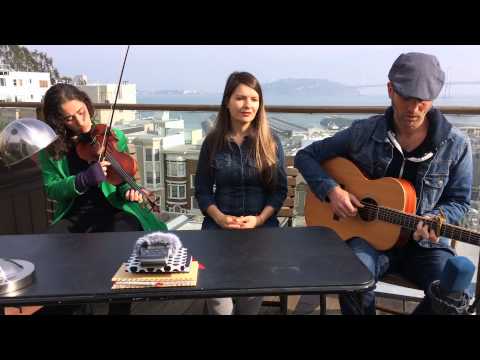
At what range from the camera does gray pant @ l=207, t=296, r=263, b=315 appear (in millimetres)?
1678

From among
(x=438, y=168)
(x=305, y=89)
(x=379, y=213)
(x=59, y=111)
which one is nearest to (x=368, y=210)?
(x=379, y=213)

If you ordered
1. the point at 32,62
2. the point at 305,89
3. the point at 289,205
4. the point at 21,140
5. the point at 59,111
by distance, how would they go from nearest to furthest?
the point at 21,140, the point at 59,111, the point at 32,62, the point at 289,205, the point at 305,89

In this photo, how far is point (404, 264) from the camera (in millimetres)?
1817

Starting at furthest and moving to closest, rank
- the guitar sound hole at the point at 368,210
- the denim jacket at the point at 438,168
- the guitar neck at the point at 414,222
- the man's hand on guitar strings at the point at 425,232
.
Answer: the guitar sound hole at the point at 368,210
the denim jacket at the point at 438,168
the man's hand on guitar strings at the point at 425,232
the guitar neck at the point at 414,222

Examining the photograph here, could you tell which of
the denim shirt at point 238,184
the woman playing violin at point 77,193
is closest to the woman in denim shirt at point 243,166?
the denim shirt at point 238,184

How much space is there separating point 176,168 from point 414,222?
76.0 inches

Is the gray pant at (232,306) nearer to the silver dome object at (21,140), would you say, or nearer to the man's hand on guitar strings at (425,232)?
the man's hand on guitar strings at (425,232)

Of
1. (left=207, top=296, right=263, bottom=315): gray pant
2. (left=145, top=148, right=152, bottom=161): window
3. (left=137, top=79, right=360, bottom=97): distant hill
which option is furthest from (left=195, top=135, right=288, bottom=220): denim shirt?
(left=145, top=148, right=152, bottom=161): window

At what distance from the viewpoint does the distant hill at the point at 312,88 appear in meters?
3.04

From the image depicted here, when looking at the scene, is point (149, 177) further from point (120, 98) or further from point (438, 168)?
point (438, 168)

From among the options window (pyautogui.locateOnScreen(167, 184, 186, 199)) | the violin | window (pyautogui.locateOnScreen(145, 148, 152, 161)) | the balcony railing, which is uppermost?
the balcony railing

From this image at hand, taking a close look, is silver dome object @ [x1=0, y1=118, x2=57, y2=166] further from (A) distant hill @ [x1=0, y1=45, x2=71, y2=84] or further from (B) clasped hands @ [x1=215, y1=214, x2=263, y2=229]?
(B) clasped hands @ [x1=215, y1=214, x2=263, y2=229]

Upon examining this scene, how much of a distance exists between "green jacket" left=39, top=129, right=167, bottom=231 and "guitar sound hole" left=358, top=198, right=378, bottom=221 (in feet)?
3.42

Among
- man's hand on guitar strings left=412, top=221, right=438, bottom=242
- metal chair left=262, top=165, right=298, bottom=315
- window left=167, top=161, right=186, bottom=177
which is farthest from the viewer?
window left=167, top=161, right=186, bottom=177
